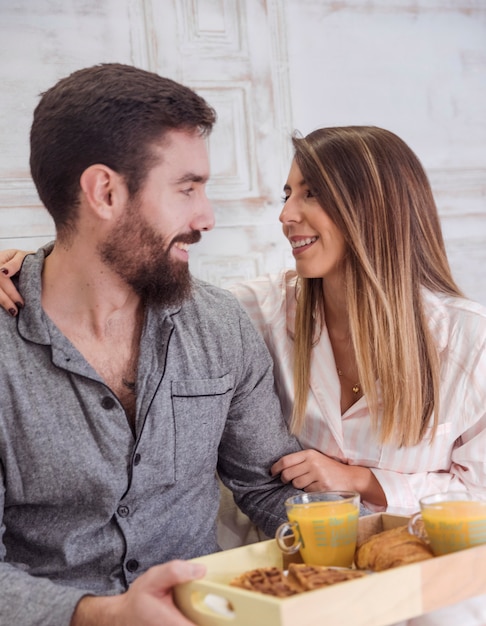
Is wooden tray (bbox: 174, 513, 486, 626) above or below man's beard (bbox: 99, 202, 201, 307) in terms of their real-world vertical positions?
below

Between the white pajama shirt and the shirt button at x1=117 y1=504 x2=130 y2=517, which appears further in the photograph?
the white pajama shirt

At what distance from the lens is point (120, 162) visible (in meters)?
1.63

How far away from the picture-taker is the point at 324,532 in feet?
4.04

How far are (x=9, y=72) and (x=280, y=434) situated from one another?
1593 mm

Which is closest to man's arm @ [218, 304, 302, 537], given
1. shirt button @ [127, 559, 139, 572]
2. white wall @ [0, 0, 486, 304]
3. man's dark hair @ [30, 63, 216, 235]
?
shirt button @ [127, 559, 139, 572]

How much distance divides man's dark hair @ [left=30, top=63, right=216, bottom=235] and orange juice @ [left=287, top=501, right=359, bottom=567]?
2.36 feet

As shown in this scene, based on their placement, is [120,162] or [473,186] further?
[473,186]

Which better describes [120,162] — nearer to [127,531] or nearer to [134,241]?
[134,241]

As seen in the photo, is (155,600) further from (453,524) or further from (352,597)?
(453,524)

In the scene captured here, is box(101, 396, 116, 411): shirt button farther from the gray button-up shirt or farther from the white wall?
the white wall

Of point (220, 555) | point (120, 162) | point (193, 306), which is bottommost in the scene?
point (220, 555)

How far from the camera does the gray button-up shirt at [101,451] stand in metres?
1.53

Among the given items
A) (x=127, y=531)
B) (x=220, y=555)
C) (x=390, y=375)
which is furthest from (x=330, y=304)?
(x=220, y=555)

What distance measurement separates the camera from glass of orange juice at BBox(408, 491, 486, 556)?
1175 millimetres
